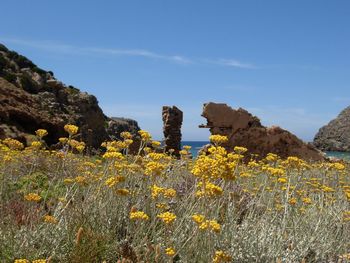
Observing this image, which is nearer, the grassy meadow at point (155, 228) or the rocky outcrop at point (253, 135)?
the grassy meadow at point (155, 228)

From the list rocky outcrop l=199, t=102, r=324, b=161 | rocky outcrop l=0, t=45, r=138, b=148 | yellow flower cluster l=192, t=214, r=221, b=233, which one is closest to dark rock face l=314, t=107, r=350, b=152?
rocky outcrop l=0, t=45, r=138, b=148

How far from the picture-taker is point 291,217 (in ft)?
15.3

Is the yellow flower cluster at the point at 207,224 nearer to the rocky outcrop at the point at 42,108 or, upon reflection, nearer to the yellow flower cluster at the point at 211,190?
the yellow flower cluster at the point at 211,190

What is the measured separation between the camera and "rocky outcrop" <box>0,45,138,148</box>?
13.9 metres

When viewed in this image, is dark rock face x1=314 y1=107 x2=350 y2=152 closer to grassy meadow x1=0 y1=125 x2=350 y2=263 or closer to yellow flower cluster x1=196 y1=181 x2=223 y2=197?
grassy meadow x1=0 y1=125 x2=350 y2=263

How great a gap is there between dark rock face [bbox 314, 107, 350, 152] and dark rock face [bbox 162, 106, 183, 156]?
161 feet

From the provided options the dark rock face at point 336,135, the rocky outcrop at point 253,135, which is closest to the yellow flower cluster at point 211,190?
the rocky outcrop at point 253,135

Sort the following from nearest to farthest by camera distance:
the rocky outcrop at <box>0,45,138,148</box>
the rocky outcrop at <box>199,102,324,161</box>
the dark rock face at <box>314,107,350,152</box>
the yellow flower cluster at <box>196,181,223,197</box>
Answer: the yellow flower cluster at <box>196,181,223,197</box>, the rocky outcrop at <box>0,45,138,148</box>, the rocky outcrop at <box>199,102,324,161</box>, the dark rock face at <box>314,107,350,152</box>

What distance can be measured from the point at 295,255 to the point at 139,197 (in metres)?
1.56

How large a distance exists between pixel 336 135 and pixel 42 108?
2216 inches

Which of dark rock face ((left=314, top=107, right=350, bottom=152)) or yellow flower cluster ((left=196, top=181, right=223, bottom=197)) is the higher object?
dark rock face ((left=314, top=107, right=350, bottom=152))

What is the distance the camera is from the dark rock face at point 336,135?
62.6m

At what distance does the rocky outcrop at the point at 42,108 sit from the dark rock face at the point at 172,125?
9.53 ft

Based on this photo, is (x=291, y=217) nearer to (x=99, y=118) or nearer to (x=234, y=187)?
(x=234, y=187)
